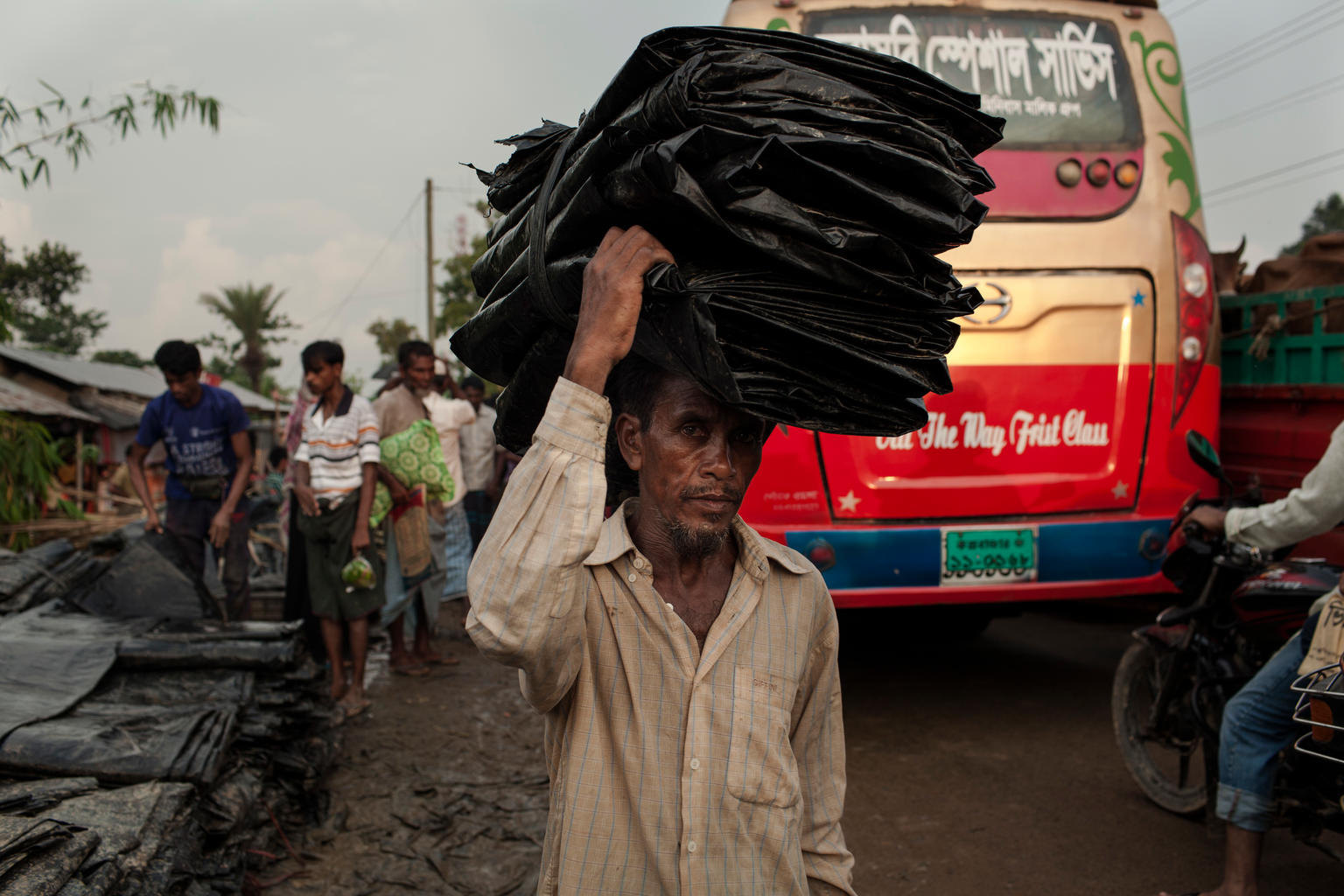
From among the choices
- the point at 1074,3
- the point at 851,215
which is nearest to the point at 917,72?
the point at 851,215

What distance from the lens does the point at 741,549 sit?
1661 millimetres

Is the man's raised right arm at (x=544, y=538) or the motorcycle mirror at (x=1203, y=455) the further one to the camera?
the motorcycle mirror at (x=1203, y=455)

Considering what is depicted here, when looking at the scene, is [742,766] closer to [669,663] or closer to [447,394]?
[669,663]

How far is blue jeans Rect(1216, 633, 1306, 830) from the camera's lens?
9.52 feet

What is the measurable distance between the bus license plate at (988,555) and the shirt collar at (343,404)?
314 centimetres

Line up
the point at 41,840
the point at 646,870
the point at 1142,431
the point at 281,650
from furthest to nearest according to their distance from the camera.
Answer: the point at 1142,431
the point at 281,650
the point at 41,840
the point at 646,870

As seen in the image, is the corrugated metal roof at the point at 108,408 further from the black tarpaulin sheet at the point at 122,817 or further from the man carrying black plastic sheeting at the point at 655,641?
the man carrying black plastic sheeting at the point at 655,641

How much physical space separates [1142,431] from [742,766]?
3586mm

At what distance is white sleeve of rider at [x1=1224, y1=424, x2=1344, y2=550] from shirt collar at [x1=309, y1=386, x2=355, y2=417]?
413 cm

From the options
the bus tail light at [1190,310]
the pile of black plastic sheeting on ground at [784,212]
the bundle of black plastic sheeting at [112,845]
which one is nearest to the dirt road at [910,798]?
the bundle of black plastic sheeting at [112,845]

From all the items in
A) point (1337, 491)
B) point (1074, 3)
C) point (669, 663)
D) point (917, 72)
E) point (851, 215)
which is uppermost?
point (1074, 3)

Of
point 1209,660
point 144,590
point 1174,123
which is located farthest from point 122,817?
point 1174,123

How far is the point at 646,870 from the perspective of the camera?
4.71 feet

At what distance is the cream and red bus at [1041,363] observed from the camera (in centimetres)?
426
